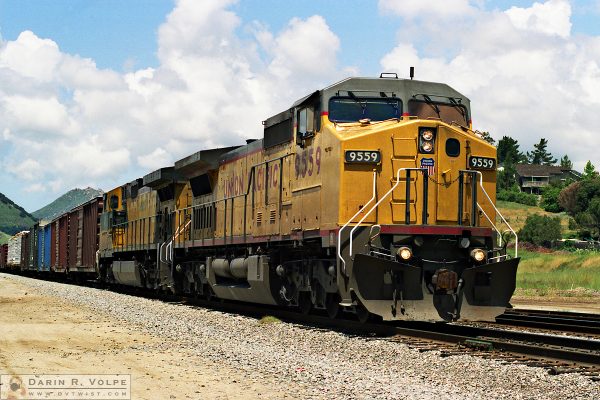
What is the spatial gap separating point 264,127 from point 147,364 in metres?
8.20

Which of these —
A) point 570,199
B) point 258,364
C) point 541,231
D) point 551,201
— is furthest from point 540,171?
point 258,364

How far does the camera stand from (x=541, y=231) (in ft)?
275

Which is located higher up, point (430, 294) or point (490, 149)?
point (490, 149)

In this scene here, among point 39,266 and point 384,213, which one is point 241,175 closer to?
point 384,213

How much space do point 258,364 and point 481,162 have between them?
594 cm

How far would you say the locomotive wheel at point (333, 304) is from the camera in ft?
47.8

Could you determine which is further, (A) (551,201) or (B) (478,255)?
(A) (551,201)

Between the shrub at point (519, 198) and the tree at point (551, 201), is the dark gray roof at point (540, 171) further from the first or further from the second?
the tree at point (551, 201)

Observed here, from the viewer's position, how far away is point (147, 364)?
9.86m

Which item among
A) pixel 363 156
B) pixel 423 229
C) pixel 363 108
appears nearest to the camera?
pixel 423 229

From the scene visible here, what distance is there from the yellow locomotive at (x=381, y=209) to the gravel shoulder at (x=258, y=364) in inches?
43.2

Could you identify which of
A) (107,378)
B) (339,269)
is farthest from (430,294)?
(107,378)

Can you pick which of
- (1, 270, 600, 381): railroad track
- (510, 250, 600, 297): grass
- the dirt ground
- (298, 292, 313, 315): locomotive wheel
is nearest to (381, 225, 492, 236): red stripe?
(1, 270, 600, 381): railroad track

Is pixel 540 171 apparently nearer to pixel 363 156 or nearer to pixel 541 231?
pixel 541 231
